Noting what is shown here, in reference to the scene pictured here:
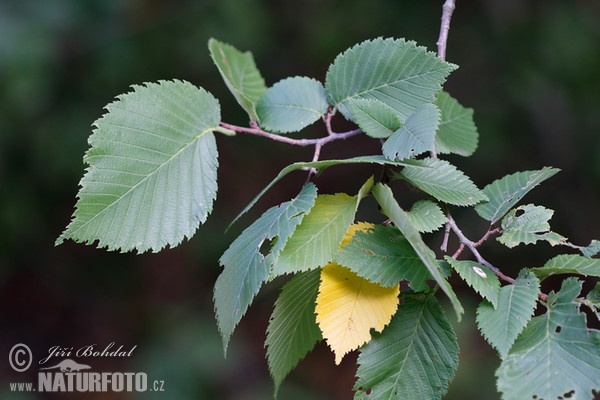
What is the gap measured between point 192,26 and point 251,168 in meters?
0.93

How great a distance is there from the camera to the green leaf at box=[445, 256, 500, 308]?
705 millimetres

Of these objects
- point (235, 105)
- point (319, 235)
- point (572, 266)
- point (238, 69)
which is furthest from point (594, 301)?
point (235, 105)

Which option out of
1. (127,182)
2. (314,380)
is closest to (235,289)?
(127,182)

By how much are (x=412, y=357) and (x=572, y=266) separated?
0.21 m

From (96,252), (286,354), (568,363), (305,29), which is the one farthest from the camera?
(96,252)

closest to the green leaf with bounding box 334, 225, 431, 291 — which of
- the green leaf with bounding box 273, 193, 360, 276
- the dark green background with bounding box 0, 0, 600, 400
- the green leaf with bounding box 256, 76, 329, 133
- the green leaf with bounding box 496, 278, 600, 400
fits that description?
the green leaf with bounding box 273, 193, 360, 276

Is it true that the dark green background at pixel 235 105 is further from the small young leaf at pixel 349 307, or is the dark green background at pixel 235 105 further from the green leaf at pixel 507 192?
the small young leaf at pixel 349 307

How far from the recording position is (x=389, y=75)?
85 cm

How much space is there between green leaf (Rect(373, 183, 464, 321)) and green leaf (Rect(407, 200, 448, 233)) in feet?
0.13

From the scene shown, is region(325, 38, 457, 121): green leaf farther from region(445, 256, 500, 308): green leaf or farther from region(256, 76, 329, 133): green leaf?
region(445, 256, 500, 308): green leaf

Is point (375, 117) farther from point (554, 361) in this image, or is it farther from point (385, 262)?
point (554, 361)

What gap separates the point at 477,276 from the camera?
2.35ft

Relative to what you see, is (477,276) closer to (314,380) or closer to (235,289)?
(235,289)

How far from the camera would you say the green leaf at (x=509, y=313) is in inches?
26.7
